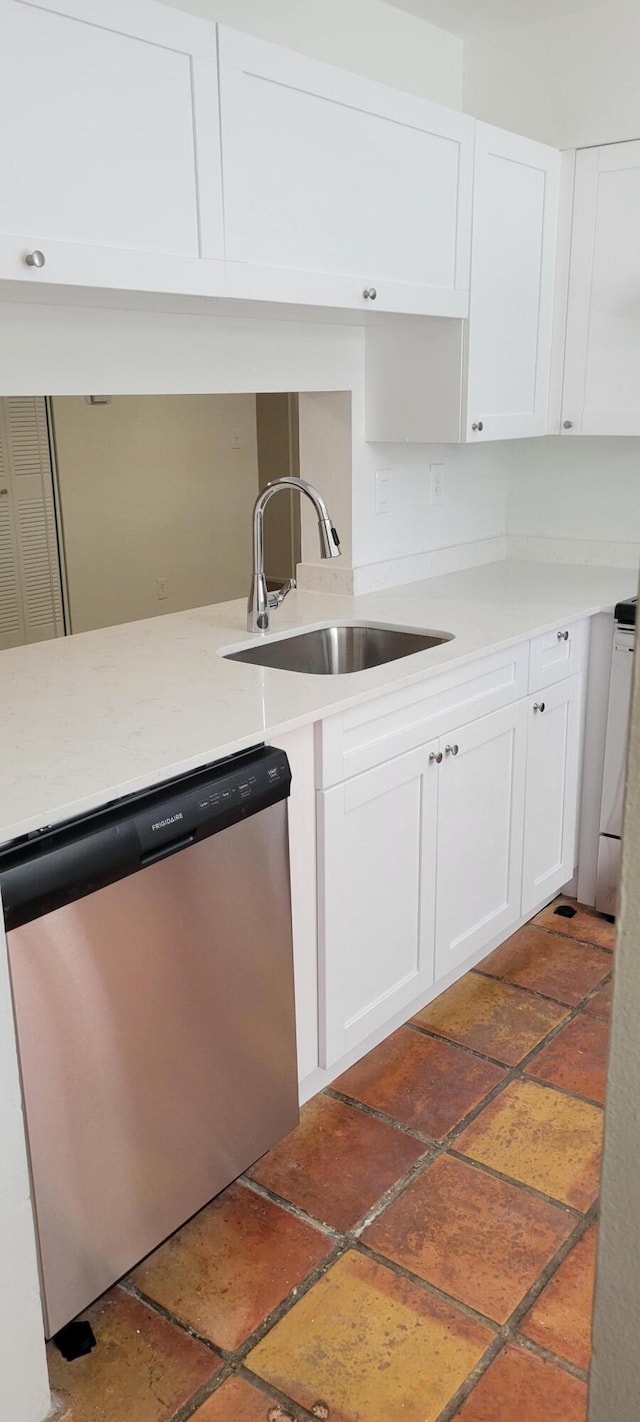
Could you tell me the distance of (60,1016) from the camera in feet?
5.16

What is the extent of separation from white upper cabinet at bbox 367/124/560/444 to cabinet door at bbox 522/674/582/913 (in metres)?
0.75

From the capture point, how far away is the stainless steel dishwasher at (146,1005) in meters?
1.56

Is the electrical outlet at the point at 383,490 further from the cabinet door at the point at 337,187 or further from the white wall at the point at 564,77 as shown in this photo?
the white wall at the point at 564,77

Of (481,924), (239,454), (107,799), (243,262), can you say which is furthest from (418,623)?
(239,454)

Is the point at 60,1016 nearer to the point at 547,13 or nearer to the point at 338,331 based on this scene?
the point at 338,331

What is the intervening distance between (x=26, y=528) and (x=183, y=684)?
3525 millimetres

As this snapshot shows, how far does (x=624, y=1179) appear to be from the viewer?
2.03ft

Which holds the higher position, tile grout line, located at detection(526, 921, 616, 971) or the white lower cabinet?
the white lower cabinet

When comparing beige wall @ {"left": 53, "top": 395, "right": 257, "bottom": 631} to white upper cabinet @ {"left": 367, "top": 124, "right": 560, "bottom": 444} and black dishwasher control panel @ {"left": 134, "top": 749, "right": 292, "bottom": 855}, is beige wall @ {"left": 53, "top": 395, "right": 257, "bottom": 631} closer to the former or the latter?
white upper cabinet @ {"left": 367, "top": 124, "right": 560, "bottom": 444}

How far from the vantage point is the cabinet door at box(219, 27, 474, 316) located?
2.06 meters

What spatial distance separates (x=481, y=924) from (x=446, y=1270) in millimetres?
990

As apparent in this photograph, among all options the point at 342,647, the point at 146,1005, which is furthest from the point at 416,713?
the point at 146,1005

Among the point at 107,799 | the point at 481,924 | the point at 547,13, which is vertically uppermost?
the point at 547,13

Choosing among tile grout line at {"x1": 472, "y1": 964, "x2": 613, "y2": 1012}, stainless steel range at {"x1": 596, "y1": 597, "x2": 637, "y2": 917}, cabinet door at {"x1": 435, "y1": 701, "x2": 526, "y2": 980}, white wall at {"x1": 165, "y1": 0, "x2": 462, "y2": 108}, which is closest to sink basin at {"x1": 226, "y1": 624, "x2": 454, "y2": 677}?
cabinet door at {"x1": 435, "y1": 701, "x2": 526, "y2": 980}
